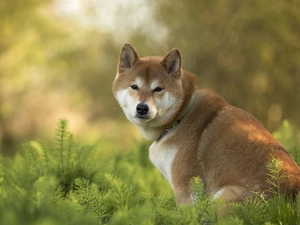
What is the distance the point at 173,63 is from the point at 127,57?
0.55 m

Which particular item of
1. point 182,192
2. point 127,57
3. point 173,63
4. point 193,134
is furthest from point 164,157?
point 127,57

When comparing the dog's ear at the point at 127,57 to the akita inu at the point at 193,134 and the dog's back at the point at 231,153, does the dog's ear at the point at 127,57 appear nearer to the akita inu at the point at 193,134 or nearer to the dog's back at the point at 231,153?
the akita inu at the point at 193,134

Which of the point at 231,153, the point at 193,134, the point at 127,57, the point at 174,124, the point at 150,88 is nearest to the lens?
the point at 231,153

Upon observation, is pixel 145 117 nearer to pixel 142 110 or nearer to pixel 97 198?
pixel 142 110

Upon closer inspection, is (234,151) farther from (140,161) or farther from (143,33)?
(143,33)

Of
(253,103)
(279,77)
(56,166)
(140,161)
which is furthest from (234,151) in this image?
(253,103)

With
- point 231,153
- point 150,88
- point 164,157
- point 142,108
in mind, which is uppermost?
point 150,88

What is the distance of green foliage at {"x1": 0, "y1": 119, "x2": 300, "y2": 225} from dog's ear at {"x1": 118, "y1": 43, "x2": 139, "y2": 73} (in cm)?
93

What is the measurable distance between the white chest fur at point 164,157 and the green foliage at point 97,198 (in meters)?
0.28

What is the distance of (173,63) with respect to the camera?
18.5 ft

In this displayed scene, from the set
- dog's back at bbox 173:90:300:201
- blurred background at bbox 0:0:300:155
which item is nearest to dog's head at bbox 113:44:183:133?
dog's back at bbox 173:90:300:201

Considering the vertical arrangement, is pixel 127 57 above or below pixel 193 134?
above

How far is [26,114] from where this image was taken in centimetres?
2967

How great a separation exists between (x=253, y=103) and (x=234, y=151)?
1007 centimetres
